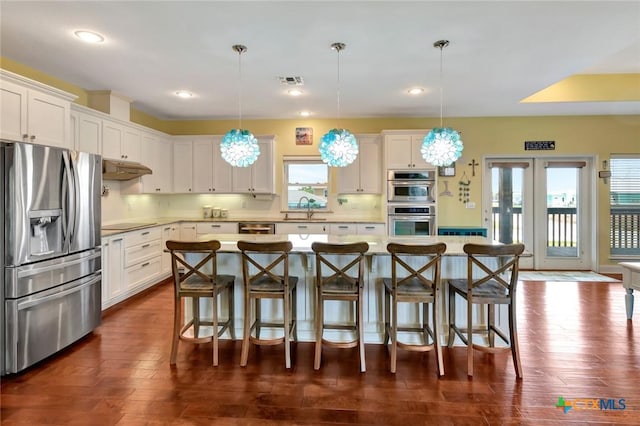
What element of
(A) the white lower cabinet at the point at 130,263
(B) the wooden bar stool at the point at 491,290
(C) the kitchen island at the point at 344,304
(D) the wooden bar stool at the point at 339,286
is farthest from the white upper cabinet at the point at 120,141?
(B) the wooden bar stool at the point at 491,290

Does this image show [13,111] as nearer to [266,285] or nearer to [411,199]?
[266,285]

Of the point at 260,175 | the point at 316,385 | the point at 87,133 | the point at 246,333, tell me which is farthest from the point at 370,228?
the point at 87,133

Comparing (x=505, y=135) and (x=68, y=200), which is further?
(x=505, y=135)

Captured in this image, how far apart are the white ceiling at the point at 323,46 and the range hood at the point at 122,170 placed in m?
0.94

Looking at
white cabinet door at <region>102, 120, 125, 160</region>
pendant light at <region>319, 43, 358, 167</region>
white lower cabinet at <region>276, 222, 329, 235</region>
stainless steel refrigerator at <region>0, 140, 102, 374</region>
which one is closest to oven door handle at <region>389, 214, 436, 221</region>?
white lower cabinet at <region>276, 222, 329, 235</region>

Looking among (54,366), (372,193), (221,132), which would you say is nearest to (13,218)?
(54,366)

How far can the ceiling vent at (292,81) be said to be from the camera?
3904 millimetres

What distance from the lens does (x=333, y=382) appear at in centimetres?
239

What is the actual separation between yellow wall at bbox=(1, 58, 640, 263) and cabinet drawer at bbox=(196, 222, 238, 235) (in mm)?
1340

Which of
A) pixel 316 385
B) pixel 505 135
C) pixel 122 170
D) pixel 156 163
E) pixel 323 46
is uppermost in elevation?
pixel 323 46

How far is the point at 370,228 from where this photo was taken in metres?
5.35

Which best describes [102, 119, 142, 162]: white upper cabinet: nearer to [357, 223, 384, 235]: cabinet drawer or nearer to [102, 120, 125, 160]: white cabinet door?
[102, 120, 125, 160]: white cabinet door

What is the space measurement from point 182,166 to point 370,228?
3.41 m

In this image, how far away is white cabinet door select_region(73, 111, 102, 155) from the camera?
382cm
